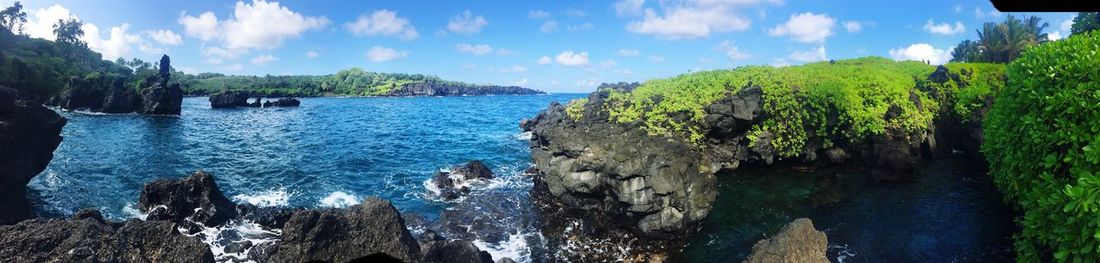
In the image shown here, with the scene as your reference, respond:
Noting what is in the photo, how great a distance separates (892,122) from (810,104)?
4150 millimetres

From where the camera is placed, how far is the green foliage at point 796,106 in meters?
27.6

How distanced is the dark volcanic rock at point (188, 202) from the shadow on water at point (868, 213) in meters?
20.6

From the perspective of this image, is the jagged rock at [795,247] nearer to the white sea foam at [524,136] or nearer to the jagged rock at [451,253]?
the jagged rock at [451,253]

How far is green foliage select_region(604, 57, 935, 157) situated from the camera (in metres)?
27.6

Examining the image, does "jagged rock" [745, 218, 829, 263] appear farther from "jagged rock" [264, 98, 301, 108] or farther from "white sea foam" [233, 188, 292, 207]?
"jagged rock" [264, 98, 301, 108]

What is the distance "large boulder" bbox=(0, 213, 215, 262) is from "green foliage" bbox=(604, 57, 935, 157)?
19164 millimetres

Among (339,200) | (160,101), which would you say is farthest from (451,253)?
(160,101)

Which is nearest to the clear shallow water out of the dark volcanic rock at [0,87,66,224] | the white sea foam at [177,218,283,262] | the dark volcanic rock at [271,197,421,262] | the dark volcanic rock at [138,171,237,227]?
the dark volcanic rock at [0,87,66,224]

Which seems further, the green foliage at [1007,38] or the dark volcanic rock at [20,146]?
the green foliage at [1007,38]

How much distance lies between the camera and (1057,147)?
14844 mm

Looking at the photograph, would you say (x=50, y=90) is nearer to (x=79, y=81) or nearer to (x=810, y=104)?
(x=79, y=81)

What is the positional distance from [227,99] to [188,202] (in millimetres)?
93046

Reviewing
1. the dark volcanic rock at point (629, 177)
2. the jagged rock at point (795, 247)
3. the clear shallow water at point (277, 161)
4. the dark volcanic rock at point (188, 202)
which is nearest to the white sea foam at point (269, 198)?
the clear shallow water at point (277, 161)

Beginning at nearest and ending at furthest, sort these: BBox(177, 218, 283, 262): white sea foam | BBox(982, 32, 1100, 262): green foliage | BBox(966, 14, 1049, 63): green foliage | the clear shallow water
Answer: BBox(982, 32, 1100, 262): green foliage → BBox(177, 218, 283, 262): white sea foam → the clear shallow water → BBox(966, 14, 1049, 63): green foliage
